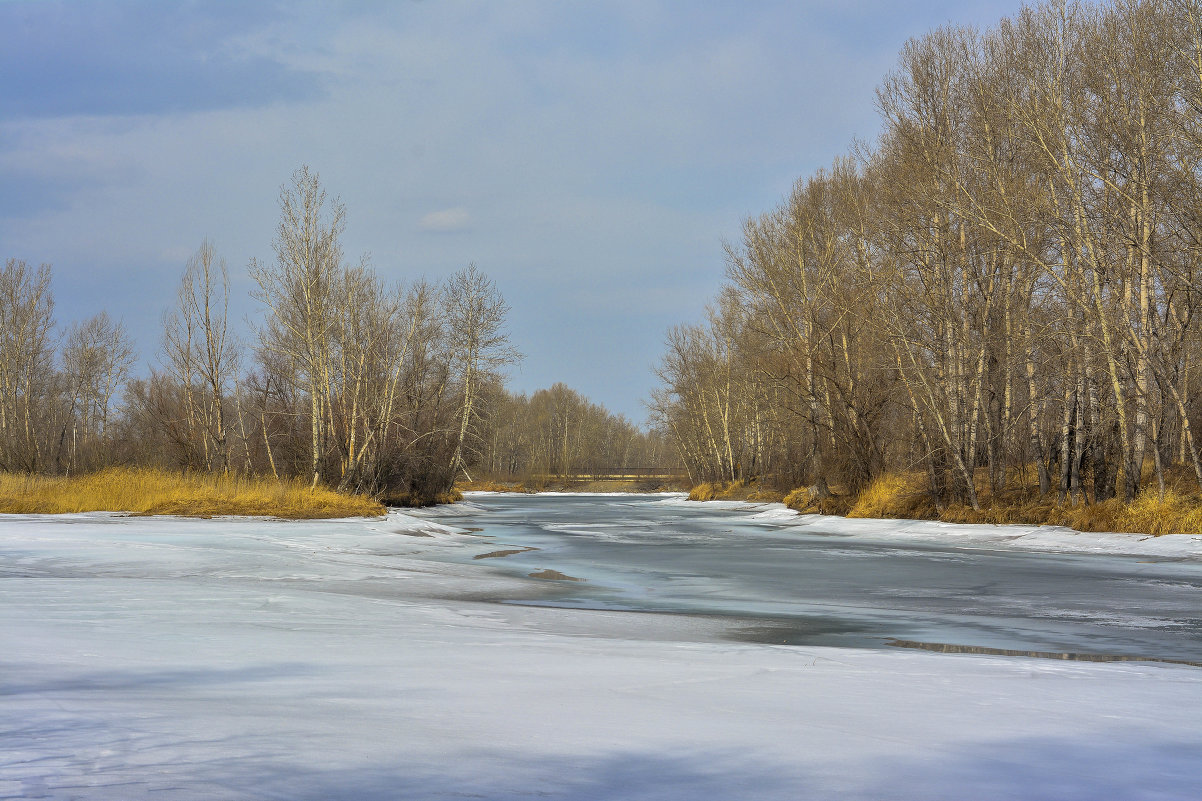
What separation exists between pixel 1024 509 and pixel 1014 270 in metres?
6.64

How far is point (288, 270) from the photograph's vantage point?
76.7 ft

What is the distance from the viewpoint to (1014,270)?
2273cm

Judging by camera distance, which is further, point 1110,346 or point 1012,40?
point 1012,40

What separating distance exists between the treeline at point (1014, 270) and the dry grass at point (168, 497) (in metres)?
13.6

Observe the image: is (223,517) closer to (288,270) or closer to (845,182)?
(288,270)

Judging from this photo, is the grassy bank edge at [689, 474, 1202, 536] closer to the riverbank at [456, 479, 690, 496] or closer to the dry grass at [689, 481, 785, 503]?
the dry grass at [689, 481, 785, 503]

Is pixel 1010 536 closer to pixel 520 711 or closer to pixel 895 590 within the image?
pixel 895 590

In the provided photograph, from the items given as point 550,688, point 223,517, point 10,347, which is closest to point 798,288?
point 223,517

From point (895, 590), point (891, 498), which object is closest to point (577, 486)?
point (891, 498)

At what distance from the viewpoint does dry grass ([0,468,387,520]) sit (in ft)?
61.3

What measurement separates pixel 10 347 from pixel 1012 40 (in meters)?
42.5

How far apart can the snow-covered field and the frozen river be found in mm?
1059

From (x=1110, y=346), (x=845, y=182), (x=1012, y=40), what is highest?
(x=1012, y=40)

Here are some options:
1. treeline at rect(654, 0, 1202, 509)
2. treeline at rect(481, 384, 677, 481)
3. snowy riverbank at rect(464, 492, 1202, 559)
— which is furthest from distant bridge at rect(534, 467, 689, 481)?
snowy riverbank at rect(464, 492, 1202, 559)
